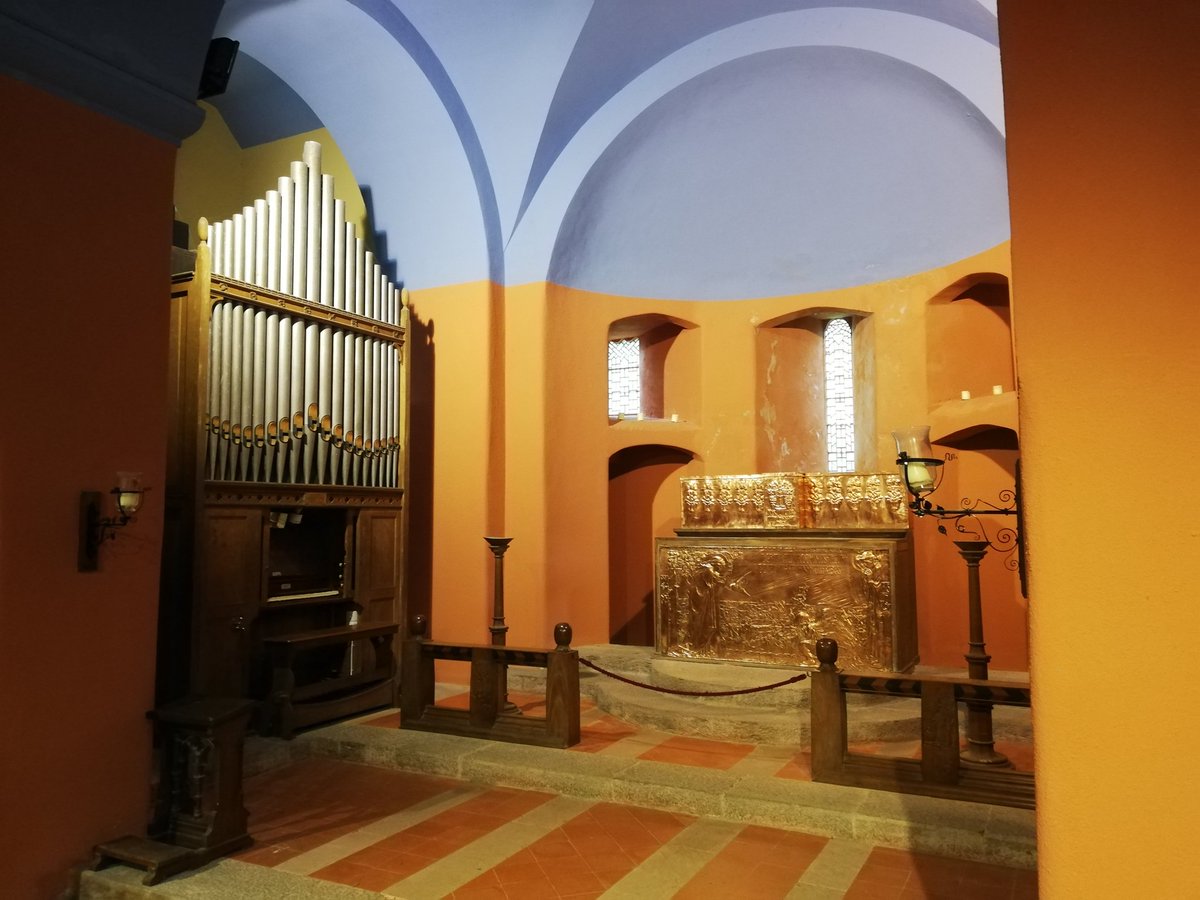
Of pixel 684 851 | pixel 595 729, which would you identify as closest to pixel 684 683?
pixel 595 729

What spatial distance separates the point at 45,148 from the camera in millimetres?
4297

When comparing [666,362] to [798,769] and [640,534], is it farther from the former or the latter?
[798,769]

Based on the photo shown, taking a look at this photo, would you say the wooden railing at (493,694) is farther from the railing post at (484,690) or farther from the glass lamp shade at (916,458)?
the glass lamp shade at (916,458)

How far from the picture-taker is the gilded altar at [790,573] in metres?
7.37

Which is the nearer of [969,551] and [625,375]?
[969,551]

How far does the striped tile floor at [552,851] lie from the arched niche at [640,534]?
461cm

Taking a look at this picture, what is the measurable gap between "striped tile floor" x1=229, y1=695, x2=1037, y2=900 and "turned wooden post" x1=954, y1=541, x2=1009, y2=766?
1.07 meters

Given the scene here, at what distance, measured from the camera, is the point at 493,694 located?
22.5 ft

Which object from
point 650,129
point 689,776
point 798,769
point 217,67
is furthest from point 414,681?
point 650,129

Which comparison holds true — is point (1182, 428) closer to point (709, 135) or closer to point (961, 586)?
point (961, 586)

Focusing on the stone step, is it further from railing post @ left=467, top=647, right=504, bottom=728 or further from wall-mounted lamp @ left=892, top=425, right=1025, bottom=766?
wall-mounted lamp @ left=892, top=425, right=1025, bottom=766

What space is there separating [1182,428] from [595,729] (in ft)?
19.6

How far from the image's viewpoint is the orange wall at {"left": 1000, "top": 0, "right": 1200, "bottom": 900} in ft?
6.43

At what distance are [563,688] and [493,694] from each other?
70 centimetres
